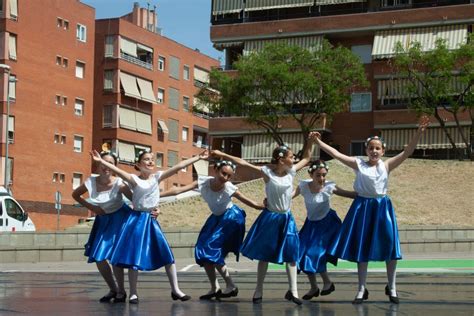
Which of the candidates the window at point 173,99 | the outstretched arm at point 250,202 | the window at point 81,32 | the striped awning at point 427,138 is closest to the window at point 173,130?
the window at point 173,99

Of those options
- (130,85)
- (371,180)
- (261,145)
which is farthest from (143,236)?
(130,85)

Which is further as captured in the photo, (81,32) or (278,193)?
(81,32)

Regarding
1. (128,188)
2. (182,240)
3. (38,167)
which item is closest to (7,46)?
(38,167)

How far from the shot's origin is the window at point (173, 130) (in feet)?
270

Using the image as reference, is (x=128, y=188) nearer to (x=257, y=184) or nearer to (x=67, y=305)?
(x=67, y=305)

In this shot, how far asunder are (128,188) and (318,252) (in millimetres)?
2623

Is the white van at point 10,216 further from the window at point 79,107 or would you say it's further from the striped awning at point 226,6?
the window at point 79,107

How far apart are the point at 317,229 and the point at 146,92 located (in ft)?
218

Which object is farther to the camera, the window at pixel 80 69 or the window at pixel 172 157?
the window at pixel 172 157

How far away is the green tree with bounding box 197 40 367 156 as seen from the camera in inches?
1940

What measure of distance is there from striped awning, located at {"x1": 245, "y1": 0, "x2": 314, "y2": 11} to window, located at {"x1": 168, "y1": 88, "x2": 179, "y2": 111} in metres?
22.3

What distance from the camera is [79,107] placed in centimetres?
7031

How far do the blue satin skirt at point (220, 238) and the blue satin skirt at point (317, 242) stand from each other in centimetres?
87

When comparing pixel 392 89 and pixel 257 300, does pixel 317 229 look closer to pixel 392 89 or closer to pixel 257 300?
pixel 257 300
